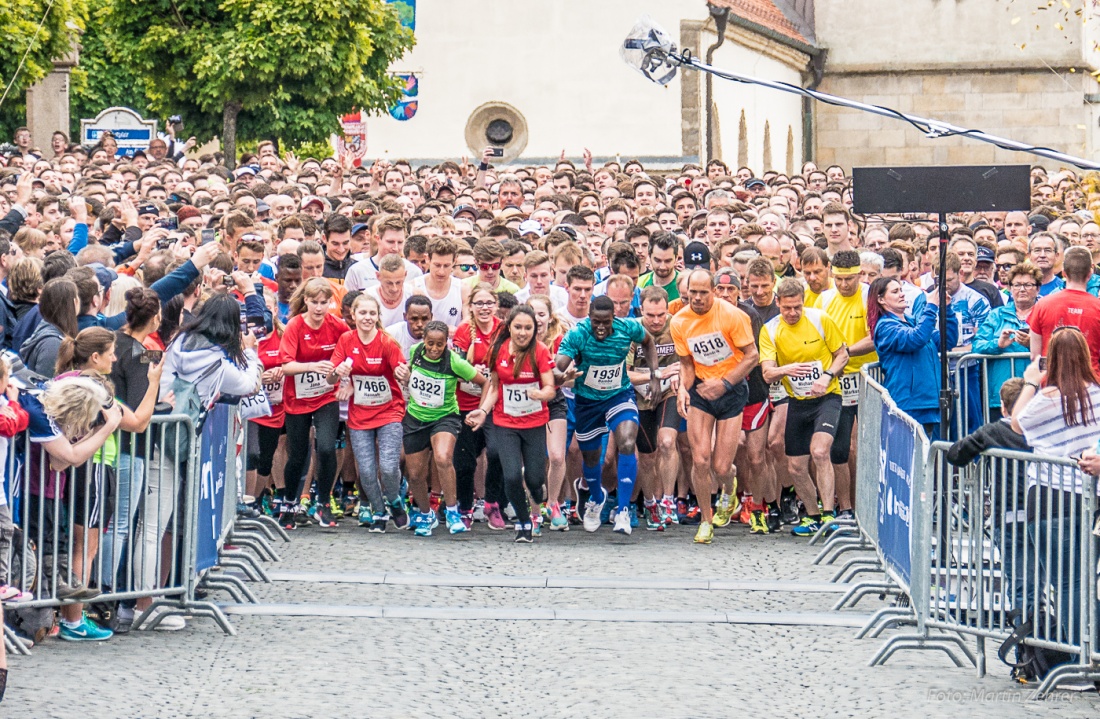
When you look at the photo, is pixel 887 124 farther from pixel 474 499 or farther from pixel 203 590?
pixel 203 590

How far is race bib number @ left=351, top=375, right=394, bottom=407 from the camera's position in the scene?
12.4 metres

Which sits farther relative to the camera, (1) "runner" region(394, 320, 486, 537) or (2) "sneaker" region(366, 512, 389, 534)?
(2) "sneaker" region(366, 512, 389, 534)

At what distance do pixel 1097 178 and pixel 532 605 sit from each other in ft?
14.9

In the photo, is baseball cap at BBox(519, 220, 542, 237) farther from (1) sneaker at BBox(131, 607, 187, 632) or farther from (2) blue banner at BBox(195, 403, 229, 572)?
(1) sneaker at BBox(131, 607, 187, 632)

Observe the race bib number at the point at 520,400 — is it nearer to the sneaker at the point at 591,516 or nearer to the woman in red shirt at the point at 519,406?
the woman in red shirt at the point at 519,406

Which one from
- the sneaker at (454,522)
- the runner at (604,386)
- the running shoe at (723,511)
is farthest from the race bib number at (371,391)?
the running shoe at (723,511)

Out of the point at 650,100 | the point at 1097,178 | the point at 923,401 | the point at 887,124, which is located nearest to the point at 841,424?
the point at 923,401

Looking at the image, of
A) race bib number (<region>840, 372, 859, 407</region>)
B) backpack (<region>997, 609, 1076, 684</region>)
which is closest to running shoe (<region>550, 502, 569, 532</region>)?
race bib number (<region>840, 372, 859, 407</region>)

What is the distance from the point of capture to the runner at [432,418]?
12273 mm

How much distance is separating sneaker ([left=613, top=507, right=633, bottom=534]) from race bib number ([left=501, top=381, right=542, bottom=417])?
92 cm

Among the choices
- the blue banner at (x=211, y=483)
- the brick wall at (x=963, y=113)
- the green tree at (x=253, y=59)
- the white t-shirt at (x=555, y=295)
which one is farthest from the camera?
the brick wall at (x=963, y=113)

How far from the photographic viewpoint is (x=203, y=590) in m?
9.99

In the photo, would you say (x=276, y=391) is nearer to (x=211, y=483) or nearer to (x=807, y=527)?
(x=211, y=483)

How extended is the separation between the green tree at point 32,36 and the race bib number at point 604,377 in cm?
2046
